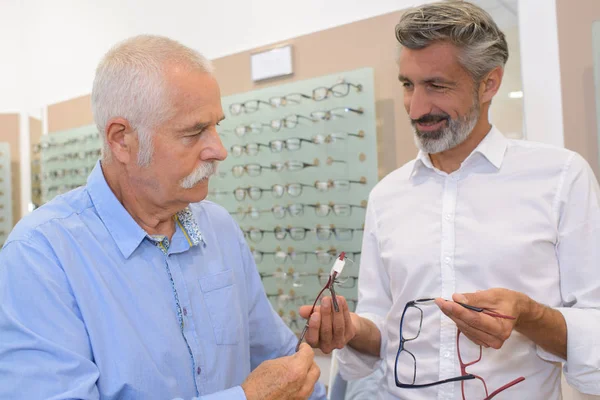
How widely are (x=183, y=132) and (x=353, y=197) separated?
1.41 meters

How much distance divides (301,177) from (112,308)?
5.52ft

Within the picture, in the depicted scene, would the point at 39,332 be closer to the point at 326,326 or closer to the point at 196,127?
the point at 196,127

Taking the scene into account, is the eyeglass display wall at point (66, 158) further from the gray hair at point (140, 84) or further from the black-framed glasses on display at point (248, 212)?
the gray hair at point (140, 84)

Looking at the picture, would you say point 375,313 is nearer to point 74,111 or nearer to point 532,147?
point 532,147

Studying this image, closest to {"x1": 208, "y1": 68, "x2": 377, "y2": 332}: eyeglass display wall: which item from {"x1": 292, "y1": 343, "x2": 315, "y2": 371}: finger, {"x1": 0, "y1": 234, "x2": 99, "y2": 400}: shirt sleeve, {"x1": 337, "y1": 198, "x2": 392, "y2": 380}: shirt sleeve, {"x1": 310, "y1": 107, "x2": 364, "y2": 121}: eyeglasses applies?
{"x1": 310, "y1": 107, "x2": 364, "y2": 121}: eyeglasses

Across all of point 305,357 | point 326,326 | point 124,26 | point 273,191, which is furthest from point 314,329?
point 124,26

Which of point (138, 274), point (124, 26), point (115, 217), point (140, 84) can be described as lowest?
point (138, 274)

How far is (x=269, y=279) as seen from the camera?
297cm

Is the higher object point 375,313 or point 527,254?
point 527,254

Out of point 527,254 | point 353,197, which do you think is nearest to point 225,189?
point 353,197

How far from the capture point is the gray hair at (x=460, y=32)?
157 centimetres

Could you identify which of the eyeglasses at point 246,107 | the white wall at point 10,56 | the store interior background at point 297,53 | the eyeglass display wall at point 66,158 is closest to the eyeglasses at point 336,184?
the store interior background at point 297,53

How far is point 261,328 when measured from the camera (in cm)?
166

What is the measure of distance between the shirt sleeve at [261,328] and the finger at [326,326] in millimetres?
199
